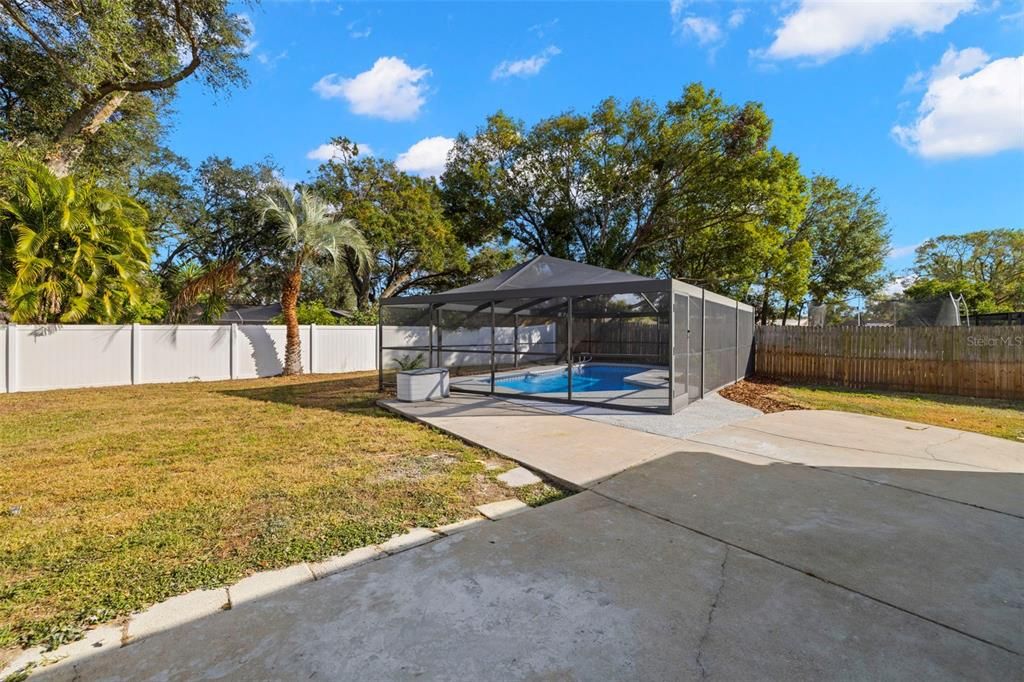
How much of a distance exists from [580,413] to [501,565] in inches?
181

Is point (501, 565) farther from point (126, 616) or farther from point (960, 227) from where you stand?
point (960, 227)

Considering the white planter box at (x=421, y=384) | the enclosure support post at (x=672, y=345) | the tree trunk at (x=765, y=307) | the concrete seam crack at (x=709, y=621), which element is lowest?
the concrete seam crack at (x=709, y=621)

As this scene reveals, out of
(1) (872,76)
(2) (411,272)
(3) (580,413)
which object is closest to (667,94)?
(1) (872,76)

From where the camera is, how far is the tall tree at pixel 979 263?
995 inches

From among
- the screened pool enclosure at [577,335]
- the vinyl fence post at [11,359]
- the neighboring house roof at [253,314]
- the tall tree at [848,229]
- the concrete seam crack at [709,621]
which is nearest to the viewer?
the concrete seam crack at [709,621]

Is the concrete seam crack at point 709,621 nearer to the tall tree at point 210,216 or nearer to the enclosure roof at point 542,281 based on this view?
the enclosure roof at point 542,281

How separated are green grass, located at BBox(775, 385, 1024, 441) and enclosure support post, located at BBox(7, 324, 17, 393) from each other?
1547cm

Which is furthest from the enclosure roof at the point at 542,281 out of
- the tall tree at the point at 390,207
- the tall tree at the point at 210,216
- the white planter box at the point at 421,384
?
the tall tree at the point at 210,216

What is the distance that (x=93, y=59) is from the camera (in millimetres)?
7559

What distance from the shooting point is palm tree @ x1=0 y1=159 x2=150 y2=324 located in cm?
873

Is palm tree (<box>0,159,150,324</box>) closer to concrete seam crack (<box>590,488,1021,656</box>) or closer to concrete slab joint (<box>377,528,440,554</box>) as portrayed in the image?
concrete slab joint (<box>377,528,440,554</box>)

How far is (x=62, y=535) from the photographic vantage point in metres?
2.90

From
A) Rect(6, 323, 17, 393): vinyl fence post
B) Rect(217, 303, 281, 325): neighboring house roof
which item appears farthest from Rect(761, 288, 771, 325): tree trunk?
Rect(6, 323, 17, 393): vinyl fence post

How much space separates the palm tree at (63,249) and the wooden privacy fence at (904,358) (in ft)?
52.7
